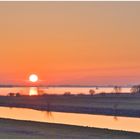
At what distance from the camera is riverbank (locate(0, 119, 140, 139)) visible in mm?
24406

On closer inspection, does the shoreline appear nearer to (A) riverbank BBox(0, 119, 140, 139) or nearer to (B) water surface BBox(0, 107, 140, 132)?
(B) water surface BBox(0, 107, 140, 132)

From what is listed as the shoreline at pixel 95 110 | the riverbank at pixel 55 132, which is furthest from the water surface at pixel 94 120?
the shoreline at pixel 95 110

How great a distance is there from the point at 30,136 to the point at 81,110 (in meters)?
24.4

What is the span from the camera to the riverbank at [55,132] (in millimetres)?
24406

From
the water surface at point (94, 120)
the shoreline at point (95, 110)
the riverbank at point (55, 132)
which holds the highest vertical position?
the shoreline at point (95, 110)

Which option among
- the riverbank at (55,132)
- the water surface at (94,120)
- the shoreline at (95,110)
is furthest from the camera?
the shoreline at (95,110)

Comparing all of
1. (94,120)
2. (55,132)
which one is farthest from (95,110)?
(55,132)

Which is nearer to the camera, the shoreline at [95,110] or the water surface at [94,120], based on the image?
the water surface at [94,120]

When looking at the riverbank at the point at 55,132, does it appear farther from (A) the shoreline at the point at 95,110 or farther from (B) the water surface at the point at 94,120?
(A) the shoreline at the point at 95,110

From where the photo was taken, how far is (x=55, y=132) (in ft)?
86.5

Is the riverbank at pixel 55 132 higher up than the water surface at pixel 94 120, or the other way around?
the water surface at pixel 94 120

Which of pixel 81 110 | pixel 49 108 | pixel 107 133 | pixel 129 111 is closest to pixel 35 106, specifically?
pixel 49 108

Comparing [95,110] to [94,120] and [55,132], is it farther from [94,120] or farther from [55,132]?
[55,132]

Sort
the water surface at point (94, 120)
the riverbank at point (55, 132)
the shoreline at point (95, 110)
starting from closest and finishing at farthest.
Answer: the riverbank at point (55, 132)
the water surface at point (94, 120)
the shoreline at point (95, 110)
